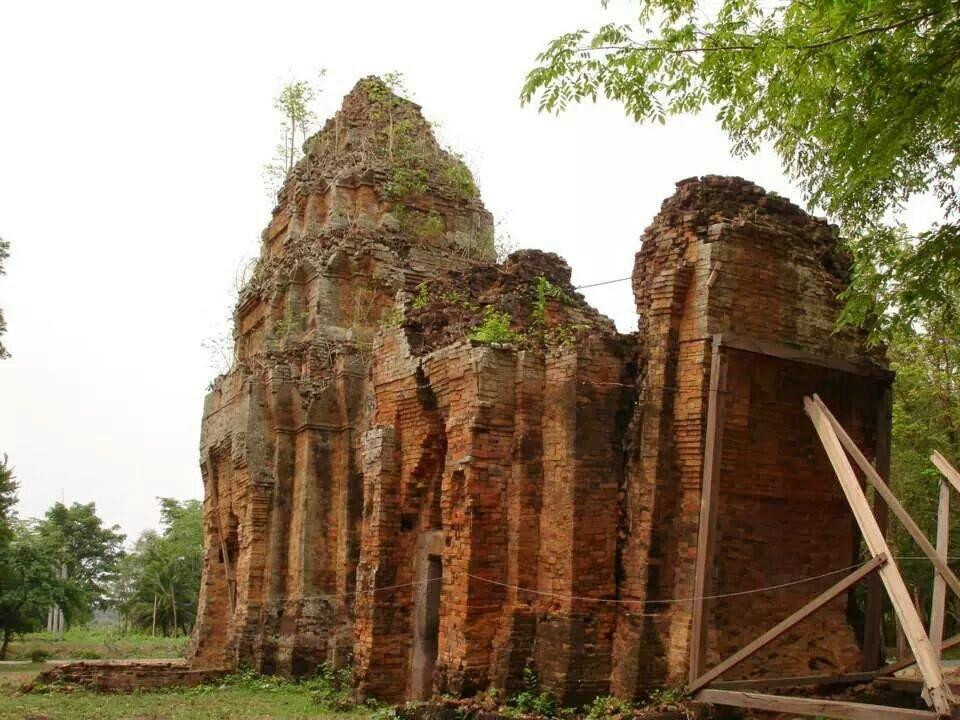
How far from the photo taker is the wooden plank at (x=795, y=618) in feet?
24.7

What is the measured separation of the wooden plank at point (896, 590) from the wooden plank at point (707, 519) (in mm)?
921

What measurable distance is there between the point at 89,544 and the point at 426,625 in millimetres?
48157

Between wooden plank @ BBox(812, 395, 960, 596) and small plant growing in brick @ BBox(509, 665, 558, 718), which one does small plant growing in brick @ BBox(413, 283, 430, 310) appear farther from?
wooden plank @ BBox(812, 395, 960, 596)

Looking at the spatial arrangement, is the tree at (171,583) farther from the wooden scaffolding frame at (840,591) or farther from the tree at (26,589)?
the wooden scaffolding frame at (840,591)

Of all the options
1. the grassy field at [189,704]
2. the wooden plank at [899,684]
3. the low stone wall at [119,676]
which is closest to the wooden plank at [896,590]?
the wooden plank at [899,684]

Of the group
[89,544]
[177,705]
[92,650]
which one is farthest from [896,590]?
[89,544]

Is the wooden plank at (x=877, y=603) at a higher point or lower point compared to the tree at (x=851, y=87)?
lower

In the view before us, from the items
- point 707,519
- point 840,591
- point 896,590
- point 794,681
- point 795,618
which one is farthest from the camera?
point 794,681

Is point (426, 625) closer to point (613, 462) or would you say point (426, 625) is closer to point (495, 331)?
point (613, 462)

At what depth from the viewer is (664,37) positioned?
7.71 metres

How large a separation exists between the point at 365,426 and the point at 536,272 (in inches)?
189

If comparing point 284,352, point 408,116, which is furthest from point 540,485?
point 408,116

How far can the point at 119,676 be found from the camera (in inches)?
617

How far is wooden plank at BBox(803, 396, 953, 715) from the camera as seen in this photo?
22.2ft
